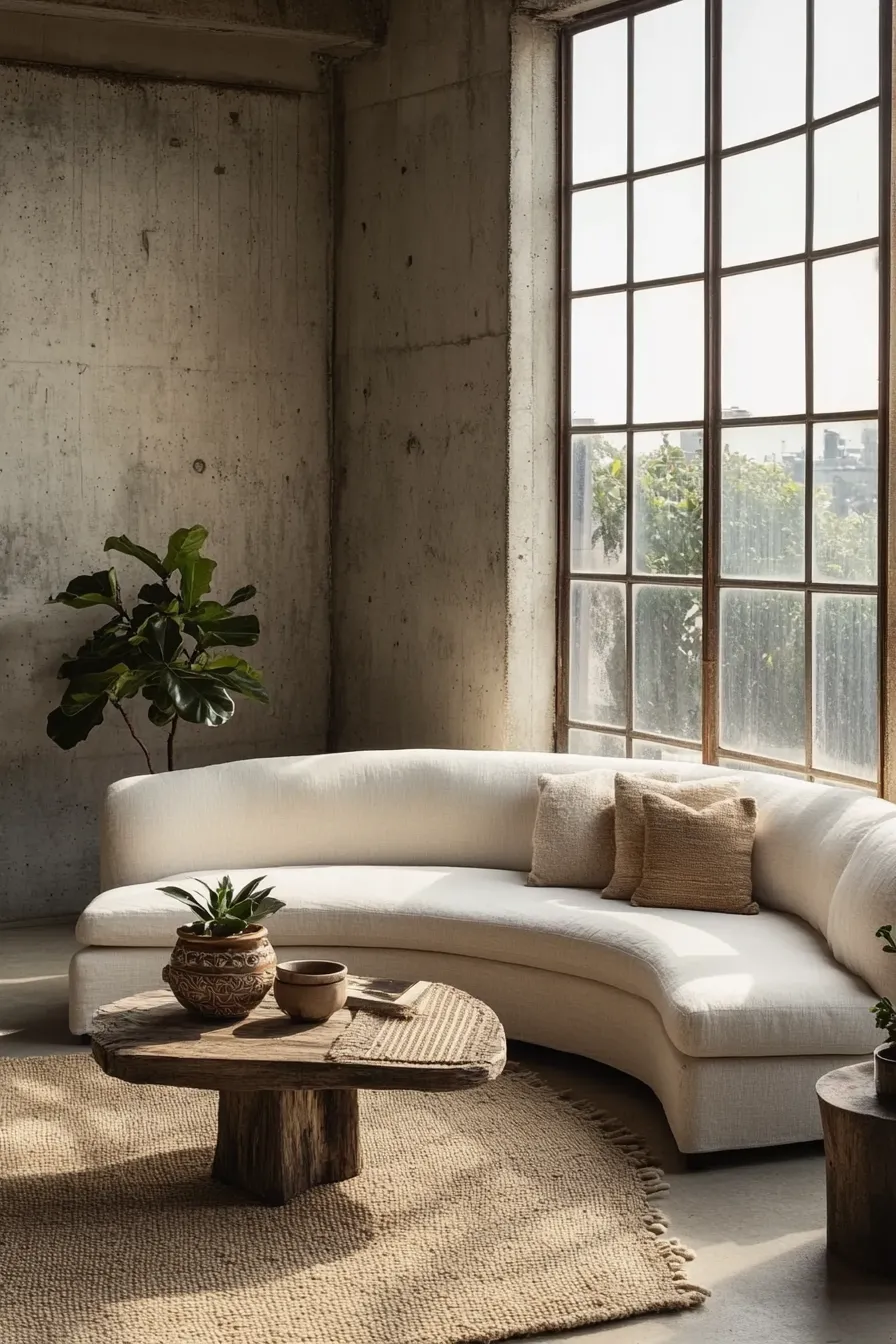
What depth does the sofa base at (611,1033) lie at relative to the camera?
3912mm

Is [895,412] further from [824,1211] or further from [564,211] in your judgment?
[824,1211]

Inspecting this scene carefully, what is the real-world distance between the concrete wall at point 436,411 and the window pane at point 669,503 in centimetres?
51

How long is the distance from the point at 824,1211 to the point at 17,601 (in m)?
4.37

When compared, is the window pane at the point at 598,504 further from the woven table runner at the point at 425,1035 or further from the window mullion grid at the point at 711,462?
the woven table runner at the point at 425,1035

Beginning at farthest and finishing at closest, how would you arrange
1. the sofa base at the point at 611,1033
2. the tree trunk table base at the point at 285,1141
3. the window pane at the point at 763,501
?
the window pane at the point at 763,501
the sofa base at the point at 611,1033
the tree trunk table base at the point at 285,1141

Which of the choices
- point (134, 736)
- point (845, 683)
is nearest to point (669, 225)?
point (845, 683)

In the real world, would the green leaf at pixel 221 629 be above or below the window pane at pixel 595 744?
above

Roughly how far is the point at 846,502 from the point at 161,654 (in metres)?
2.72

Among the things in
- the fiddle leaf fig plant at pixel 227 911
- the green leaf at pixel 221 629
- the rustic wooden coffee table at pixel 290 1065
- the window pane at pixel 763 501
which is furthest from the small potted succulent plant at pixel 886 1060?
the green leaf at pixel 221 629

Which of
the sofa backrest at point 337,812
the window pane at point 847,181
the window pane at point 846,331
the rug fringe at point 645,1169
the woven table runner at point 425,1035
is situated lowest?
the rug fringe at point 645,1169

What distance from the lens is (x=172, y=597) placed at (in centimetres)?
643

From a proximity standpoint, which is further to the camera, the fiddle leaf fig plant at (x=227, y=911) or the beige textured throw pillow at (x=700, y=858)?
the beige textured throw pillow at (x=700, y=858)

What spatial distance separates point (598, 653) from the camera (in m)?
6.07

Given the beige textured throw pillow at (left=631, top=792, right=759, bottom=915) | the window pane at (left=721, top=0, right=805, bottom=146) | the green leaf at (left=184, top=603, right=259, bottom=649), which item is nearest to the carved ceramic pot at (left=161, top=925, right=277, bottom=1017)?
the beige textured throw pillow at (left=631, top=792, right=759, bottom=915)
